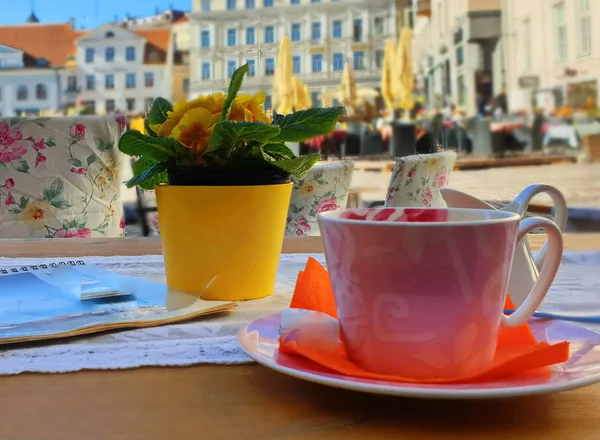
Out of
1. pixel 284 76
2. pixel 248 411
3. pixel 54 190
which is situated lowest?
pixel 248 411

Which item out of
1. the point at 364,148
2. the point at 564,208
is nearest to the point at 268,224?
the point at 564,208

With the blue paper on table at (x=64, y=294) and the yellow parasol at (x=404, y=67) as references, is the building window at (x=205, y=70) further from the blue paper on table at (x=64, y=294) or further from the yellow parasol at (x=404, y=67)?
the blue paper on table at (x=64, y=294)

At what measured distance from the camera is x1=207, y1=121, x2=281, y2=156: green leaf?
1.24ft

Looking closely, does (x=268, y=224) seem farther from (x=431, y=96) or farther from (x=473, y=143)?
(x=431, y=96)

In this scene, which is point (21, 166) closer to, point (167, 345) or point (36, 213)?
point (36, 213)

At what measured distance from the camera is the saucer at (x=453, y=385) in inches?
8.2

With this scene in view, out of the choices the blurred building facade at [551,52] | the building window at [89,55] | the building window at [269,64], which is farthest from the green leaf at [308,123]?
the building window at [89,55]

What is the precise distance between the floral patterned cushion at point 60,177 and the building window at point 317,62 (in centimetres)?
822

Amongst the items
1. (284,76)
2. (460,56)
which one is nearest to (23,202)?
(284,76)

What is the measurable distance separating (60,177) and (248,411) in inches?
39.0

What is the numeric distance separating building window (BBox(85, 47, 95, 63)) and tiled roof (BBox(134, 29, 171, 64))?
801 millimetres

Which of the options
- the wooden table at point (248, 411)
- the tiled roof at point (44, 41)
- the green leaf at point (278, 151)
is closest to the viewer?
the wooden table at point (248, 411)

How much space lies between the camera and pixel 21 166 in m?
1.12

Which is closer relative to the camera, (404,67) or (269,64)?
(269,64)
